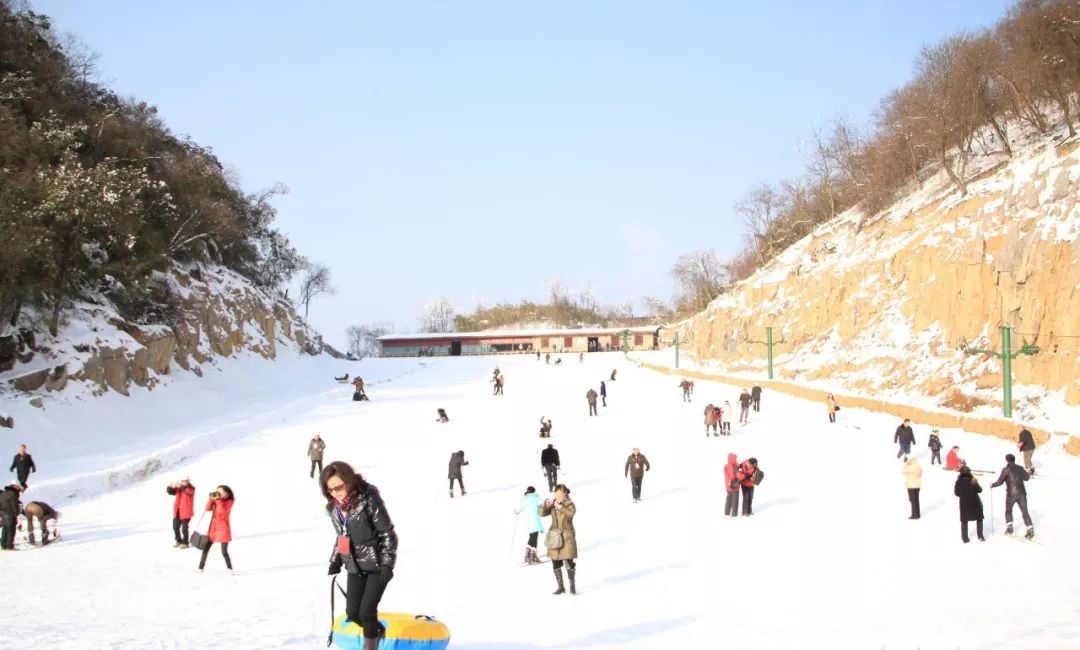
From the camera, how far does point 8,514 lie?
12508 mm

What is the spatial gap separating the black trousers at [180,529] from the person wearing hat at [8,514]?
2.43m

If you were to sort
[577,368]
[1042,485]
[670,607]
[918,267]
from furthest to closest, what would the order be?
[577,368]
[918,267]
[1042,485]
[670,607]

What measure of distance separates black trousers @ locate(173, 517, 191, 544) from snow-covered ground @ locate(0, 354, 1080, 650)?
1.14 feet

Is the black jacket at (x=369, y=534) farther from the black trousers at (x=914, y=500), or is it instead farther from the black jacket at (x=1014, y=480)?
the black trousers at (x=914, y=500)

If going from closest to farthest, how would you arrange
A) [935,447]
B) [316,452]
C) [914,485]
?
[914,485], [935,447], [316,452]

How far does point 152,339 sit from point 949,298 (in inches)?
1306

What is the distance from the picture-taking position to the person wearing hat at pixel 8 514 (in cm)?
1242

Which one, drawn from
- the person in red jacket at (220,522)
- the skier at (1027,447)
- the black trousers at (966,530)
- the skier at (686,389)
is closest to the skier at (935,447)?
the skier at (1027,447)

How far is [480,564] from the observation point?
1215cm

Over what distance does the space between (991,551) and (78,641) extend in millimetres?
12222

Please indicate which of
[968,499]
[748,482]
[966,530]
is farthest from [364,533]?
[748,482]

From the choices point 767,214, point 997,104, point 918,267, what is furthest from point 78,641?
point 767,214

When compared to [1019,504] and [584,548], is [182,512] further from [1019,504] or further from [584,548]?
[1019,504]

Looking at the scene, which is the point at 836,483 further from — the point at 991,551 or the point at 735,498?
the point at 991,551
